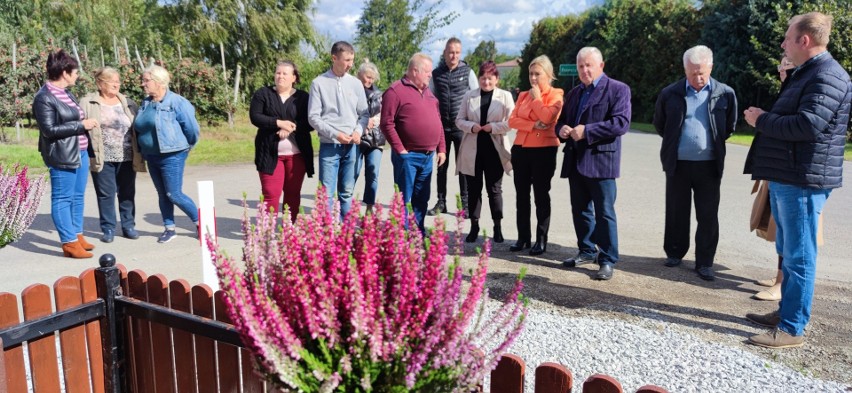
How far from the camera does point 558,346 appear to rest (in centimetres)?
393

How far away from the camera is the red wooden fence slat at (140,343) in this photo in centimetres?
268

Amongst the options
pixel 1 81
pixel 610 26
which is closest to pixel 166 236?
pixel 1 81

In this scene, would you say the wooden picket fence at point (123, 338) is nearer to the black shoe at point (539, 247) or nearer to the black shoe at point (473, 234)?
the black shoe at point (539, 247)

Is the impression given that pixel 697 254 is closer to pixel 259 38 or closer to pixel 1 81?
pixel 1 81

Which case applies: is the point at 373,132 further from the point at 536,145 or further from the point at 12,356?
the point at 12,356

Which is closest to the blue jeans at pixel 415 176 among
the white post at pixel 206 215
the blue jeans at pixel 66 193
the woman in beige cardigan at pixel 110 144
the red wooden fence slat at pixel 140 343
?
the white post at pixel 206 215

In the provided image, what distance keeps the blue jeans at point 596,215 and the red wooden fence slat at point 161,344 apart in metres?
3.78

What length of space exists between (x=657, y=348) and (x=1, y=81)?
1876 cm

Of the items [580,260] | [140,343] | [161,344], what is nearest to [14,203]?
[140,343]

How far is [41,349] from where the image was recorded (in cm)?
256

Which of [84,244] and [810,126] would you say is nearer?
[810,126]

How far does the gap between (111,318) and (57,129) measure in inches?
153

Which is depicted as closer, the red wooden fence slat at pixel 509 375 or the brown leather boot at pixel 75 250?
the red wooden fence slat at pixel 509 375

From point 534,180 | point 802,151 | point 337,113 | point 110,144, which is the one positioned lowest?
point 534,180
